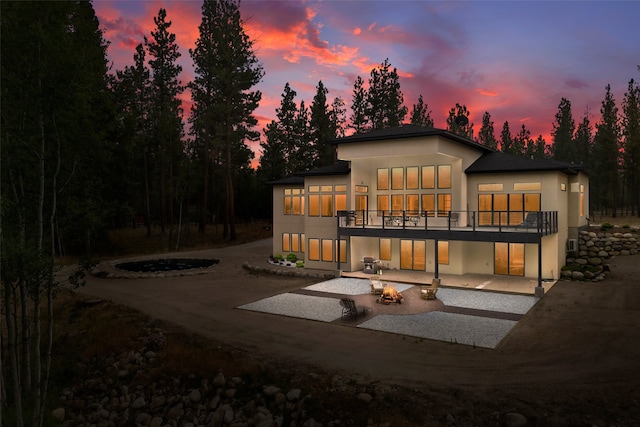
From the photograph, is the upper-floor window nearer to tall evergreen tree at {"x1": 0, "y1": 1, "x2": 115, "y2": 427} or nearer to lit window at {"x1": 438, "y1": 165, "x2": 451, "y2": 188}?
lit window at {"x1": 438, "y1": 165, "x2": 451, "y2": 188}

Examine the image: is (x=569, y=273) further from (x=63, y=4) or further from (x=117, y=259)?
(x=117, y=259)

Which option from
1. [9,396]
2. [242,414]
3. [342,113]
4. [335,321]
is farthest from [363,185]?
[342,113]

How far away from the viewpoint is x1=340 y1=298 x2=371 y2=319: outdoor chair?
15.2 metres

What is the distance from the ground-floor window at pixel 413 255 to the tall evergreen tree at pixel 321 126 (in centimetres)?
3410

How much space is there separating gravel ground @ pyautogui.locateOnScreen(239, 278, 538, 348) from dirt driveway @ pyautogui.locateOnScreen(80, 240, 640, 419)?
49 centimetres

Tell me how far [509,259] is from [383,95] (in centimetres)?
3353

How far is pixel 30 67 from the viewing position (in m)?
8.91

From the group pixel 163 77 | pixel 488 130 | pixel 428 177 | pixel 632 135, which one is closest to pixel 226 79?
pixel 163 77

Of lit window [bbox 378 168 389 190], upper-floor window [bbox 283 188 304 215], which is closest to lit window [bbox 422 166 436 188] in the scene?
lit window [bbox 378 168 389 190]

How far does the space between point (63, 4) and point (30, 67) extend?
1.69m

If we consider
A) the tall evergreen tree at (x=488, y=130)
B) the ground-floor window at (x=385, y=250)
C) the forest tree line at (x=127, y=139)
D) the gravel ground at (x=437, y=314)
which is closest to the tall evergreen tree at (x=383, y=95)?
the forest tree line at (x=127, y=139)

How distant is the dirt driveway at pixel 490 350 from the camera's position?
9391mm

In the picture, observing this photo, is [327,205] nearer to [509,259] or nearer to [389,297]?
[389,297]

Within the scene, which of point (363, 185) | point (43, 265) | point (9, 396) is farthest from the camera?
point (363, 185)
